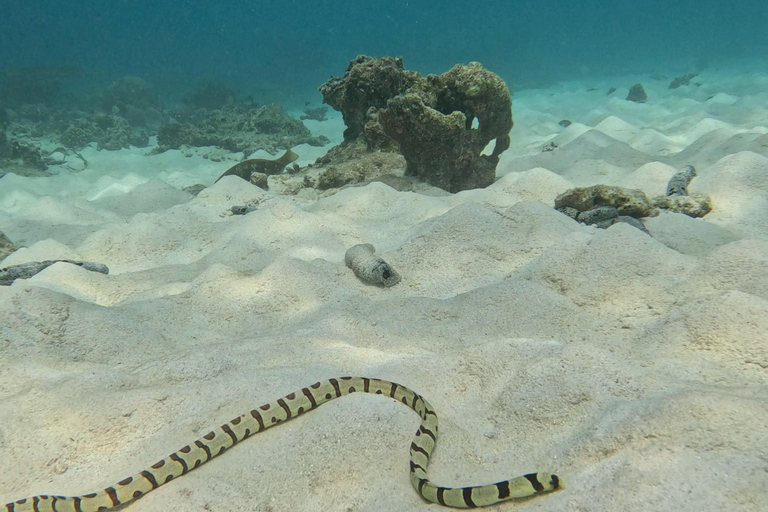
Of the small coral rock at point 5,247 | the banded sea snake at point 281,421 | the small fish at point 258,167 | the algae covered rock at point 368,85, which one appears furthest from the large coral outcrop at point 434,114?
the small coral rock at point 5,247

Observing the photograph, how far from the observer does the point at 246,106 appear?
84.3 feet

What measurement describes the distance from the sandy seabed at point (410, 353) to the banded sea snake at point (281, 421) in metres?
0.06

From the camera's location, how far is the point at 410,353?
10.3 feet


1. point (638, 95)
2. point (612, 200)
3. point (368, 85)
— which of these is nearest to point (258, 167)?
point (368, 85)

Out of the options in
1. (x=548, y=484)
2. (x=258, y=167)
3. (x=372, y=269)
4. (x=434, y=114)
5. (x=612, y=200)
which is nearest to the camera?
(x=548, y=484)

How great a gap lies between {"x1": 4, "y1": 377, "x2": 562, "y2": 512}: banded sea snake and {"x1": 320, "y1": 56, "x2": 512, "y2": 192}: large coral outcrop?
4.97 metres

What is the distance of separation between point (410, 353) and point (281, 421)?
1.02 meters

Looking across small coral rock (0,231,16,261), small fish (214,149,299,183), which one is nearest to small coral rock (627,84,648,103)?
small fish (214,149,299,183)

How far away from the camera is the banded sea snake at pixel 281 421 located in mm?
1850

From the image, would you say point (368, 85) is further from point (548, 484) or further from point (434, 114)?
point (548, 484)

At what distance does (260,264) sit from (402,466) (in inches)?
122

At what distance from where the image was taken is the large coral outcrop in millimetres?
6770

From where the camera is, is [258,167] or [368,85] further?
[258,167]

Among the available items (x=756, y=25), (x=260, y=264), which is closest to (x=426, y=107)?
(x=260, y=264)
